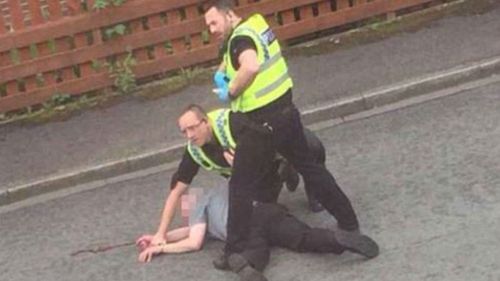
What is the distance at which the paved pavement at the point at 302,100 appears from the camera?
28.2 feet

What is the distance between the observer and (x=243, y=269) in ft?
21.5

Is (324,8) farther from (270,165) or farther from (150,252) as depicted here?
(150,252)

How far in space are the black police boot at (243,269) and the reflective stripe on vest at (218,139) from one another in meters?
0.54

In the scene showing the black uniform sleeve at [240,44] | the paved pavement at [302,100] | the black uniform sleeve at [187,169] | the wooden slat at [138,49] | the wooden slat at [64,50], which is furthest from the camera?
the wooden slat at [138,49]

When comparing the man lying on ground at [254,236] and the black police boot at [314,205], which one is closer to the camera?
the man lying on ground at [254,236]

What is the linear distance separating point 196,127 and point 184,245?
0.76 m

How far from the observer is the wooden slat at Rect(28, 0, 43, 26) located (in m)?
9.38

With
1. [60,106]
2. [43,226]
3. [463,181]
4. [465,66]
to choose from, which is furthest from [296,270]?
[60,106]

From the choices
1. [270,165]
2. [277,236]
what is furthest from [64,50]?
[277,236]

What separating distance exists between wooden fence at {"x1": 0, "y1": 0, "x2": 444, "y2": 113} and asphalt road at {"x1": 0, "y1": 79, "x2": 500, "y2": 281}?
164 cm

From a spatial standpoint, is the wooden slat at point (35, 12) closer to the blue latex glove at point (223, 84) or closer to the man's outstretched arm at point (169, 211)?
the man's outstretched arm at point (169, 211)

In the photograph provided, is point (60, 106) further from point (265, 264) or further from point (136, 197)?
point (265, 264)

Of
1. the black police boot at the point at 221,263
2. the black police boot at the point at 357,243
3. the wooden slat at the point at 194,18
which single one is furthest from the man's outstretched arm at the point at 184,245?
the wooden slat at the point at 194,18

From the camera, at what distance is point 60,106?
9727mm
